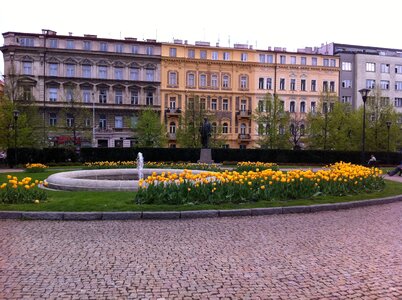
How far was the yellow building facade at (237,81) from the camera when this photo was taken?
60312 mm

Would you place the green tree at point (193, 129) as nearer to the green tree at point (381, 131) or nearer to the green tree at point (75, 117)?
the green tree at point (75, 117)

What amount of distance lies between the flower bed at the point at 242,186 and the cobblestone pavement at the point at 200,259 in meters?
1.77

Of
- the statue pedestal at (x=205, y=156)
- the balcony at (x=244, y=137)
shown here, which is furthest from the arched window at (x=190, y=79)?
the statue pedestal at (x=205, y=156)

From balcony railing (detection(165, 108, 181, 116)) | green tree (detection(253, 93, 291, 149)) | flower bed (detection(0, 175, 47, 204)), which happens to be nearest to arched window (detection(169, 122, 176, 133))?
balcony railing (detection(165, 108, 181, 116))

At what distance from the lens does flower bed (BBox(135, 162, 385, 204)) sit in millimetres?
11305

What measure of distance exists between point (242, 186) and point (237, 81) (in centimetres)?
5245

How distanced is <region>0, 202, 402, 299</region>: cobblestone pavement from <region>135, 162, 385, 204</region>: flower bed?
1.77m

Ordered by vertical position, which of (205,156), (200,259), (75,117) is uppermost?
(75,117)

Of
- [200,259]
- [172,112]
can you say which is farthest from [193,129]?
[200,259]

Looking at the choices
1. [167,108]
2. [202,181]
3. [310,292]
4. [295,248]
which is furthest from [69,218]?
[167,108]

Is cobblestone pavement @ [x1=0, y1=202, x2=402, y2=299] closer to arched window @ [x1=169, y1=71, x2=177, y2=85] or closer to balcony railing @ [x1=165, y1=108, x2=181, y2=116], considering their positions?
balcony railing @ [x1=165, y1=108, x2=181, y2=116]

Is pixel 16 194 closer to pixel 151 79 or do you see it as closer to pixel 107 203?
pixel 107 203

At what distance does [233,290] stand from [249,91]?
196 feet

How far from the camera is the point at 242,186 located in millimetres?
11883
